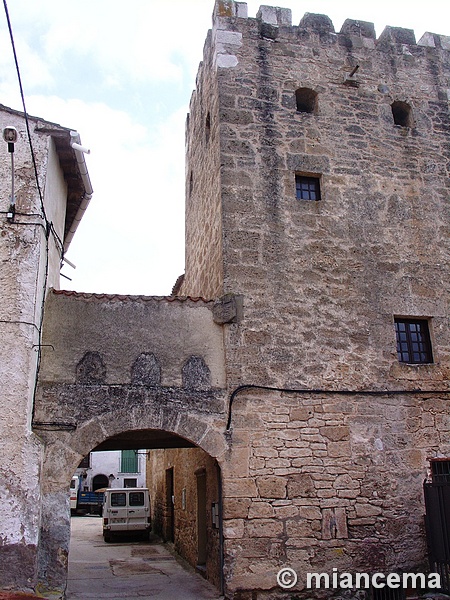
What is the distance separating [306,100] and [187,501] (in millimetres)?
7980

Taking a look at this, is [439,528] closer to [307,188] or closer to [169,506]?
[307,188]

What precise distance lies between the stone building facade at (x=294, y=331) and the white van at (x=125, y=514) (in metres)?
6.02

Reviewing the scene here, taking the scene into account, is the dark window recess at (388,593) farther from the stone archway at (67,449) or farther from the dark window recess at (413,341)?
the dark window recess at (413,341)

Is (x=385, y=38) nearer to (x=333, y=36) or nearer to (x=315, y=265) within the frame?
(x=333, y=36)

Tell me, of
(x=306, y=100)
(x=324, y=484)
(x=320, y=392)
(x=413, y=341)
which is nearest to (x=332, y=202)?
(x=306, y=100)

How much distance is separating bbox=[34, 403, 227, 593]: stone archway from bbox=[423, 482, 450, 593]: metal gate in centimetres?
289

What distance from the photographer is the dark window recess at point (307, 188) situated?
9117 millimetres

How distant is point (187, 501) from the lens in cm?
1173

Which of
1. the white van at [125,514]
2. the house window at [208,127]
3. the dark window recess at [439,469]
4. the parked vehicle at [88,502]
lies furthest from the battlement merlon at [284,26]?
the parked vehicle at [88,502]

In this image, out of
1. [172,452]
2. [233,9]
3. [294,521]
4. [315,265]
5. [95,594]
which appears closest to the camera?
[294,521]

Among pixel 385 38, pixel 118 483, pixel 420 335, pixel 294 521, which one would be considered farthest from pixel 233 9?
pixel 118 483

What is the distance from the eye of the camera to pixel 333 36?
10070 mm

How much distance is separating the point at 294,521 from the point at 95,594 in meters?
2.96

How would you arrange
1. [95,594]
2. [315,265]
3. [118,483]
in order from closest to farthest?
1. [95,594]
2. [315,265]
3. [118,483]
